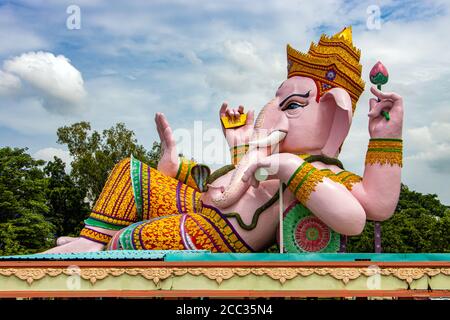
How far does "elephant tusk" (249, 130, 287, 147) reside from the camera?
7395 millimetres

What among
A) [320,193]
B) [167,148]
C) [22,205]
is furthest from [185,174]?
[22,205]

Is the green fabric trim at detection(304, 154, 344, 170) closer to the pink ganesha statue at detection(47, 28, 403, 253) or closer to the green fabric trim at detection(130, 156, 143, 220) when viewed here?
the pink ganesha statue at detection(47, 28, 403, 253)

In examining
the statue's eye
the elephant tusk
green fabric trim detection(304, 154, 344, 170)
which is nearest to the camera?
green fabric trim detection(304, 154, 344, 170)

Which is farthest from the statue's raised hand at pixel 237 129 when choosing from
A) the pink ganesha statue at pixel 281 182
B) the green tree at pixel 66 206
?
the green tree at pixel 66 206

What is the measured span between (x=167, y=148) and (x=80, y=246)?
1978mm

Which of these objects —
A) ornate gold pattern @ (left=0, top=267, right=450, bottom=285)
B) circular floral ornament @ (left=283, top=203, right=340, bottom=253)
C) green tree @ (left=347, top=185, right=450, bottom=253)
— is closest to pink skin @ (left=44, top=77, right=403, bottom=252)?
circular floral ornament @ (left=283, top=203, right=340, bottom=253)

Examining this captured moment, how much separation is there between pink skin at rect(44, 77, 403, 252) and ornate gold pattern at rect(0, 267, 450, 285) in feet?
4.11

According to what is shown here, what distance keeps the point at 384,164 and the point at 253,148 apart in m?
1.73

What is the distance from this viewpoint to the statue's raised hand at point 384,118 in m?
6.64

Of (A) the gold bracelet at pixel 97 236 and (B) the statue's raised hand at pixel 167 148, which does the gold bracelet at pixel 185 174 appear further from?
(A) the gold bracelet at pixel 97 236

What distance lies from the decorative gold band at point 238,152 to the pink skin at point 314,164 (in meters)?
0.14

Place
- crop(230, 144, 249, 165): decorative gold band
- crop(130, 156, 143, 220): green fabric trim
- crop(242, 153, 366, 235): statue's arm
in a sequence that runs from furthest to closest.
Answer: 1. crop(130, 156, 143, 220): green fabric trim
2. crop(230, 144, 249, 165): decorative gold band
3. crop(242, 153, 366, 235): statue's arm

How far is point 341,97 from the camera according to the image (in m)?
7.11
